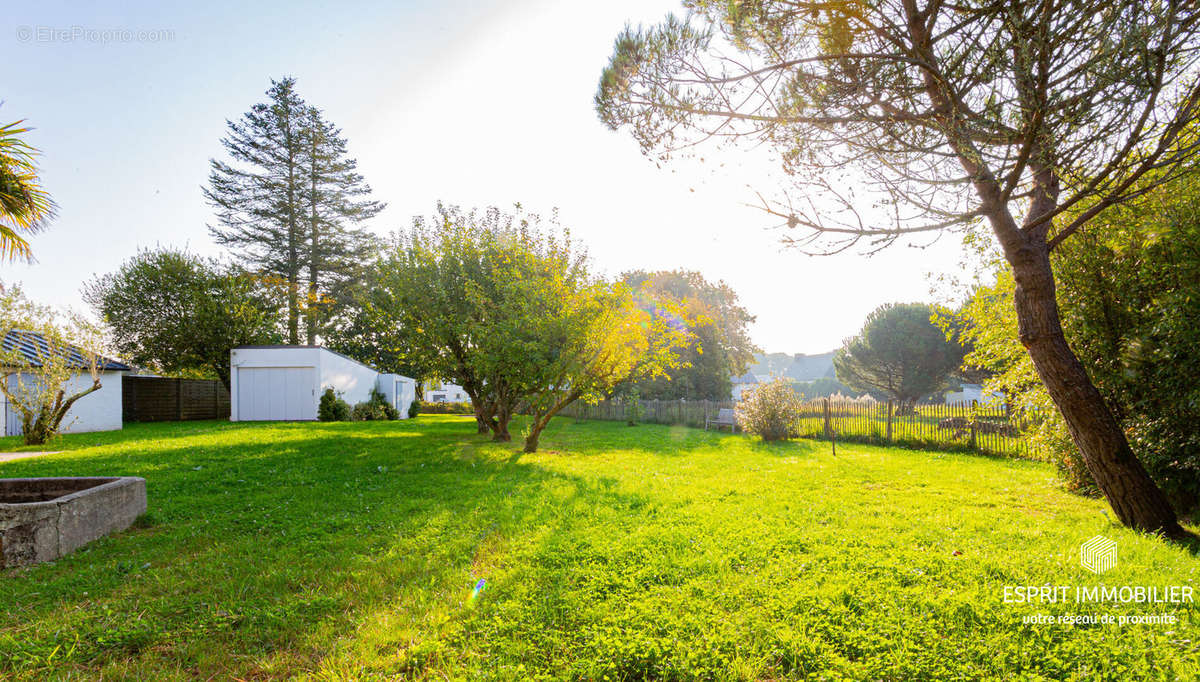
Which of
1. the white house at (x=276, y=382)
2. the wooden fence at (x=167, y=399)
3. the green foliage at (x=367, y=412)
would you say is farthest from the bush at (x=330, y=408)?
the wooden fence at (x=167, y=399)

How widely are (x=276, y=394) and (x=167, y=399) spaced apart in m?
5.35

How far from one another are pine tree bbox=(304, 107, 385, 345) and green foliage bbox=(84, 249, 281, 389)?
5000 millimetres

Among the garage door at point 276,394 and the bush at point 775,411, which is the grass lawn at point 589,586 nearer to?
the bush at point 775,411

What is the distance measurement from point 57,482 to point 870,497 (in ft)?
31.8

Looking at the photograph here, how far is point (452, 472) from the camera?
26.1ft

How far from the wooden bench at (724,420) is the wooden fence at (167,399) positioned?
76.5 feet

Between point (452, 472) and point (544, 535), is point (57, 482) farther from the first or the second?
point (544, 535)

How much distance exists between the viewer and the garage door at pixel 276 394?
18984 mm

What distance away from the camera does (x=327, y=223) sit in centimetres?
2812

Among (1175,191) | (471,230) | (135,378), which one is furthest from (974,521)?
(135,378)

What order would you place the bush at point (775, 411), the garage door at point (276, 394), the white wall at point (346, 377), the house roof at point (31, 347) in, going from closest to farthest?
the house roof at point (31, 347) → the bush at point (775, 411) → the garage door at point (276, 394) → the white wall at point (346, 377)

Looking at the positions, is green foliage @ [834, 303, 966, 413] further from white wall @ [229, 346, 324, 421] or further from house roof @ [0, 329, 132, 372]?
house roof @ [0, 329, 132, 372]

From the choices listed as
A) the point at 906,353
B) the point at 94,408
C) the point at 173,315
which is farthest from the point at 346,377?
the point at 906,353

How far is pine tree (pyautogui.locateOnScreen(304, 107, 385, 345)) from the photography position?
27766mm
